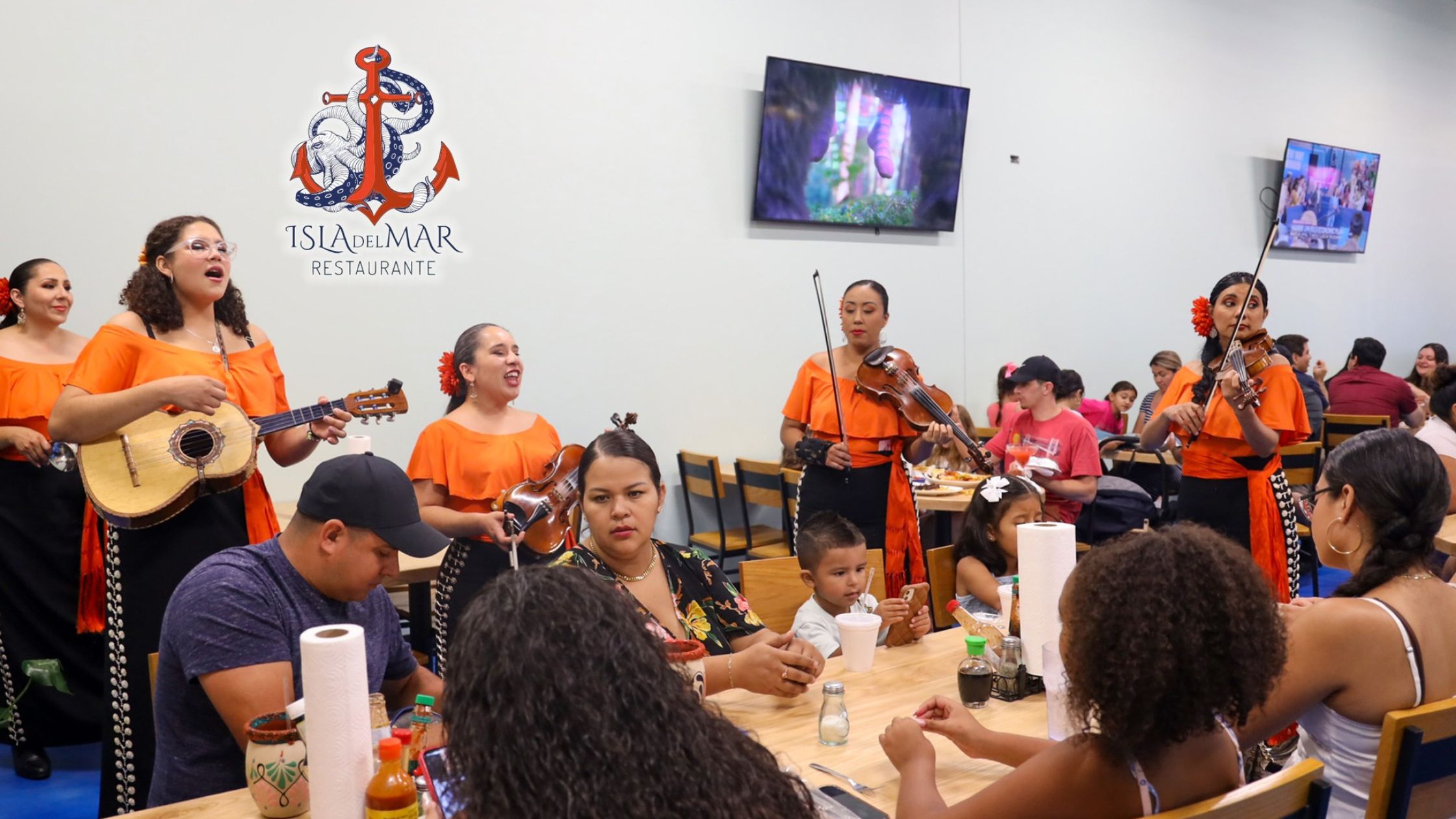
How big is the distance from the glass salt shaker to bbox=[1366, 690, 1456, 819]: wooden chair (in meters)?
0.79

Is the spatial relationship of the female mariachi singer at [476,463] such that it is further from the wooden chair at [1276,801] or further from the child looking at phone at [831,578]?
the wooden chair at [1276,801]

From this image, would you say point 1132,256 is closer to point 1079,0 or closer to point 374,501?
point 1079,0

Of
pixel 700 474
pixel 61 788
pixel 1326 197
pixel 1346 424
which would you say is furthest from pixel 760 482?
pixel 1326 197

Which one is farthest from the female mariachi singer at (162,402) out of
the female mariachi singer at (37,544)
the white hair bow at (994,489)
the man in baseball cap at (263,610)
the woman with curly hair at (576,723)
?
the woman with curly hair at (576,723)

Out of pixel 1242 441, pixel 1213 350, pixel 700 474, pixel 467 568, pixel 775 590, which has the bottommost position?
pixel 700 474

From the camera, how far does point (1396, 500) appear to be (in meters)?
1.89

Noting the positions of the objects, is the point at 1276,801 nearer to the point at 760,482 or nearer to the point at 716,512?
the point at 760,482

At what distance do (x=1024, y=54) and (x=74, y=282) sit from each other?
18.1 feet

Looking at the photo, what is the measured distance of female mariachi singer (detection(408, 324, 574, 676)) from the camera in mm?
3268

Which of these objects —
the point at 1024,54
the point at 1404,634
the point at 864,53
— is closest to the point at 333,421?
the point at 1404,634

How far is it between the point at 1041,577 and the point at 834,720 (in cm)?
55

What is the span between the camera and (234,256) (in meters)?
4.48

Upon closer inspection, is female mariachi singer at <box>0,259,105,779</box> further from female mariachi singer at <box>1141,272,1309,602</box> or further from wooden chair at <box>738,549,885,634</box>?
female mariachi singer at <box>1141,272,1309,602</box>

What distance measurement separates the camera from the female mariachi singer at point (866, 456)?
13.8ft
